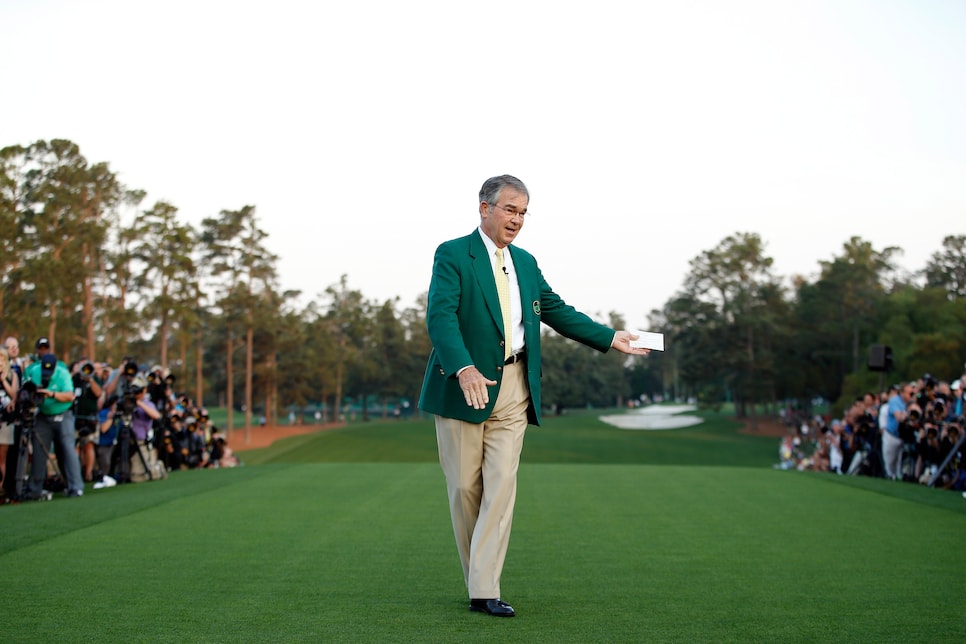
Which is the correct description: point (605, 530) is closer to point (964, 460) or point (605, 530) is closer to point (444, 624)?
point (444, 624)

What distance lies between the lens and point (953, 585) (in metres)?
6.42

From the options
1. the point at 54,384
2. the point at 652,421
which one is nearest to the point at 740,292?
the point at 652,421

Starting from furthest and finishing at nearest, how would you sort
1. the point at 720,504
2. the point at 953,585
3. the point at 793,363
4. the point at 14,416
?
the point at 793,363 < the point at 14,416 < the point at 720,504 < the point at 953,585

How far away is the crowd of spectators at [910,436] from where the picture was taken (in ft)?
53.4

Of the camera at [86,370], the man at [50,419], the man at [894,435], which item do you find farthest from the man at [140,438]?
the man at [894,435]

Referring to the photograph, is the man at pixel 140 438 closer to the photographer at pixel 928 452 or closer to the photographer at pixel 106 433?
the photographer at pixel 106 433

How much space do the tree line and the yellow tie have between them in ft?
117

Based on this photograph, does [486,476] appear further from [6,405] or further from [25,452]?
[25,452]

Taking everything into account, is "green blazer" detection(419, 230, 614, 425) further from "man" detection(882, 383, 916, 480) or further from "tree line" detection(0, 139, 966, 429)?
"tree line" detection(0, 139, 966, 429)

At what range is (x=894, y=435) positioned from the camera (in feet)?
61.2

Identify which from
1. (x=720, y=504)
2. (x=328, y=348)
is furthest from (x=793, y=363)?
(x=720, y=504)

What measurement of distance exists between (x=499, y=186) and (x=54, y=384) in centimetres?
886

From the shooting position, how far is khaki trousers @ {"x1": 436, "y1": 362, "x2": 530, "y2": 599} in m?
5.42

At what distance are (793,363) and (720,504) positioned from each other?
66866 mm
